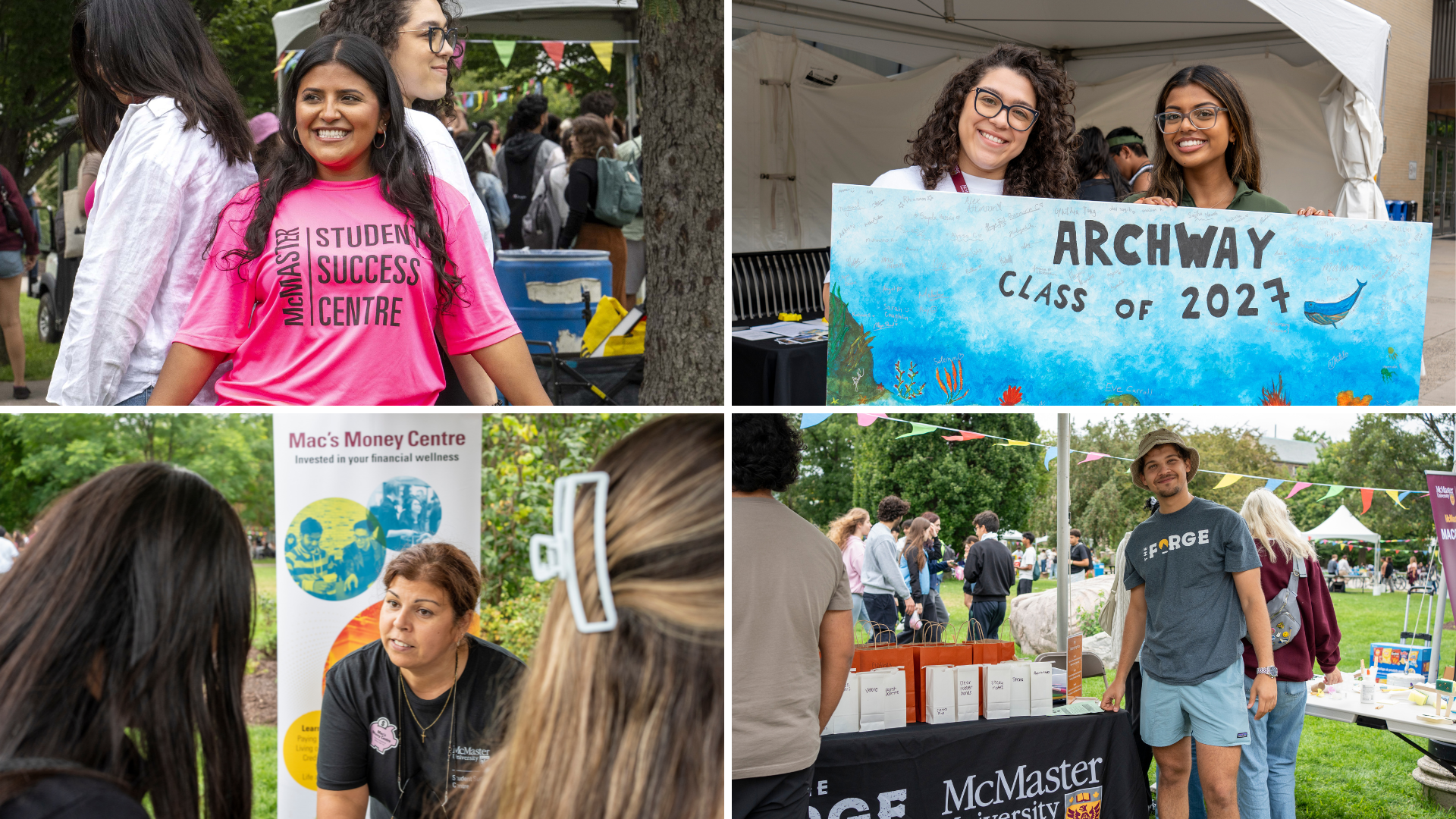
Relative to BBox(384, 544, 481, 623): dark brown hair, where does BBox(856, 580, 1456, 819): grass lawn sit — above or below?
below

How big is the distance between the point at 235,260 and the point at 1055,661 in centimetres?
265

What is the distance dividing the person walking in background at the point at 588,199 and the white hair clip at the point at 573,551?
4141mm

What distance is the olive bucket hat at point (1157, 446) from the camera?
2830 mm

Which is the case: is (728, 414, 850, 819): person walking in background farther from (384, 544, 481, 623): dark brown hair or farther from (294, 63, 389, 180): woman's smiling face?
(294, 63, 389, 180): woman's smiling face

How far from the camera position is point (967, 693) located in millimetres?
2883

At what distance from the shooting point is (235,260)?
1.55 m

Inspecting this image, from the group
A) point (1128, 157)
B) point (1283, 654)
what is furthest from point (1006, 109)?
point (1128, 157)

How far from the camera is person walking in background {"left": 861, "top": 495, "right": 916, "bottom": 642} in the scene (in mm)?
6012

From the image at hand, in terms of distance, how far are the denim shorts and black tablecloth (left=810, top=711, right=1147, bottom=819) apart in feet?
15.5

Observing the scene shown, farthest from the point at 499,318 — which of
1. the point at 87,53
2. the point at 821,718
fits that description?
the point at 821,718

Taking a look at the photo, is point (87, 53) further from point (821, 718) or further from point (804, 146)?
point (804, 146)

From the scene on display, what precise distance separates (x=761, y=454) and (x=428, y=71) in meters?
0.93

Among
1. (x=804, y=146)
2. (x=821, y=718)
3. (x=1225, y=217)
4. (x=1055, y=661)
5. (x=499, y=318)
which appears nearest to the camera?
(x=499, y=318)

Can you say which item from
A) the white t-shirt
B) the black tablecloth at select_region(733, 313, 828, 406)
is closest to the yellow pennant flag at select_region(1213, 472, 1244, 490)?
the black tablecloth at select_region(733, 313, 828, 406)
